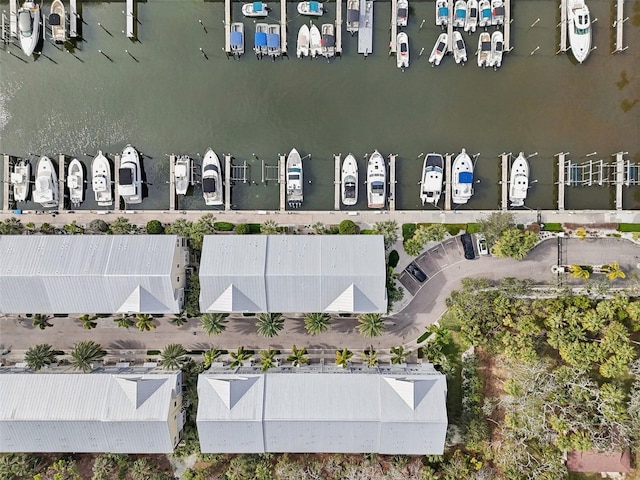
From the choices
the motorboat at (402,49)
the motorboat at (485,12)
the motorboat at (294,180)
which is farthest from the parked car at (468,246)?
the motorboat at (485,12)

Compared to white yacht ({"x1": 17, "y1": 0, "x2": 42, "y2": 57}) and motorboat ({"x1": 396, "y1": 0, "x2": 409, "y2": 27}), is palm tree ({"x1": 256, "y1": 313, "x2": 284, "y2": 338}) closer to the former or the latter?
motorboat ({"x1": 396, "y1": 0, "x2": 409, "y2": 27})

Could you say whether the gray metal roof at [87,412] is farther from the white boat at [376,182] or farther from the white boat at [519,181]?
the white boat at [519,181]

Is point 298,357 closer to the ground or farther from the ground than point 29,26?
closer to the ground

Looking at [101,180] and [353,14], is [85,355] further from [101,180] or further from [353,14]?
[353,14]

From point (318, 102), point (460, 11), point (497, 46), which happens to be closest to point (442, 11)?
point (460, 11)

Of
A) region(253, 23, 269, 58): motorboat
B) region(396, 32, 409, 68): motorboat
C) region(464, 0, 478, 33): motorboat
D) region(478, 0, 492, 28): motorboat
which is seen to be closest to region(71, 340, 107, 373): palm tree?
region(253, 23, 269, 58): motorboat

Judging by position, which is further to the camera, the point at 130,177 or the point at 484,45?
the point at 484,45
